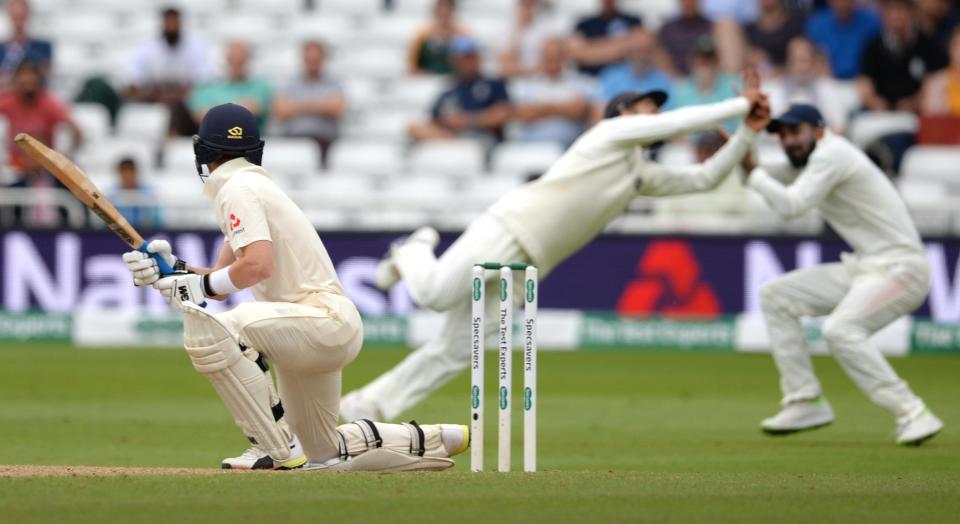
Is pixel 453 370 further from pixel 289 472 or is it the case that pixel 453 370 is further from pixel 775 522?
pixel 775 522

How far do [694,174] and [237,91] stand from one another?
7.47 metres

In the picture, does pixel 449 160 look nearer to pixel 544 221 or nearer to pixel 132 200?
pixel 132 200

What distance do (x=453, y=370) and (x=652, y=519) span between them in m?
3.35

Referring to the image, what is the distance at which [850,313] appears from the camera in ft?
27.9

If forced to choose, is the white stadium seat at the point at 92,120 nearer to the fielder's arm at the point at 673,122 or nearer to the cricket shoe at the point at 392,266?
the cricket shoe at the point at 392,266

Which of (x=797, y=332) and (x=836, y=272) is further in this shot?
(x=836, y=272)

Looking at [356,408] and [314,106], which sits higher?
[314,106]

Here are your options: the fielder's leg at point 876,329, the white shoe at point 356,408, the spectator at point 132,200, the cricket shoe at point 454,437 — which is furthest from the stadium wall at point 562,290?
the cricket shoe at point 454,437

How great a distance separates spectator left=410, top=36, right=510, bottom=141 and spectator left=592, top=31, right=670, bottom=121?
2.89 ft

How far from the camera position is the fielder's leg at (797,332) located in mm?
8656

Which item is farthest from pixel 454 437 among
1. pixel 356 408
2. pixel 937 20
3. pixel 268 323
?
pixel 937 20

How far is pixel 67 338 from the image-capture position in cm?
1359

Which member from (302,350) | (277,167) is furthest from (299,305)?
(277,167)

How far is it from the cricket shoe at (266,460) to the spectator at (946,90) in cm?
966
